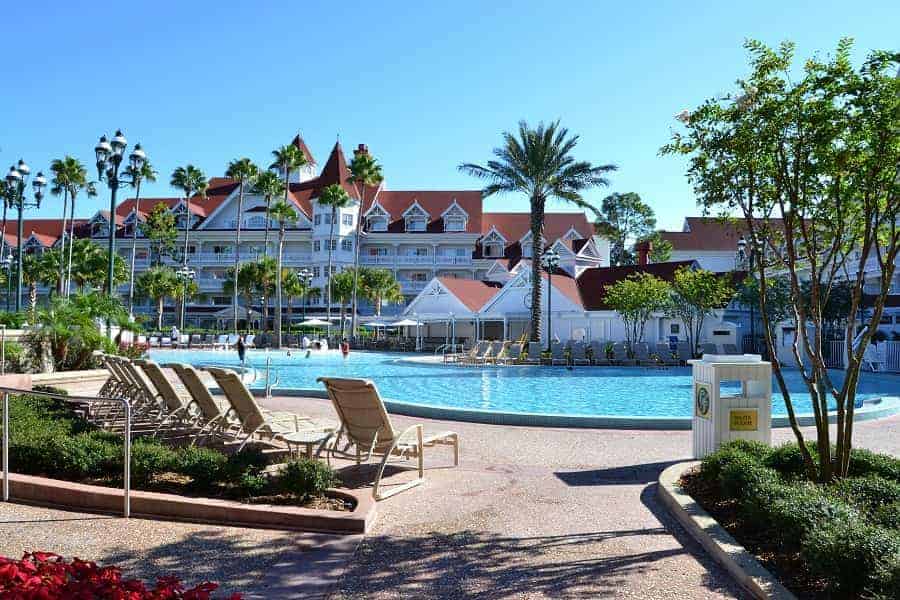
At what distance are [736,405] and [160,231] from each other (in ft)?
213

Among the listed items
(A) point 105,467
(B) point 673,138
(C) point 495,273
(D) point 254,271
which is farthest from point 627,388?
(D) point 254,271

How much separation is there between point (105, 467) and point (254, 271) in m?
52.3

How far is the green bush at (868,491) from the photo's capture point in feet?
16.9

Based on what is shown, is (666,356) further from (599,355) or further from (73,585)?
(73,585)

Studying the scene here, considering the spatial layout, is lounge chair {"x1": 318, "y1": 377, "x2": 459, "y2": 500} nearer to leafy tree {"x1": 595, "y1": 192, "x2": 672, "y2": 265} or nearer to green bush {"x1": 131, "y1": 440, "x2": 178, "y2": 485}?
green bush {"x1": 131, "y1": 440, "x2": 178, "y2": 485}

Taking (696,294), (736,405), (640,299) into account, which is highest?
(696,294)

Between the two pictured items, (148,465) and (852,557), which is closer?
(852,557)

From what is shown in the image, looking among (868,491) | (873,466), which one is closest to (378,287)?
(873,466)

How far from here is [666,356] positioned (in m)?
32.4

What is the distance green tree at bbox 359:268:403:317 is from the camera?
2311 inches

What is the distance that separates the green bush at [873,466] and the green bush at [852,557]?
229 centimetres

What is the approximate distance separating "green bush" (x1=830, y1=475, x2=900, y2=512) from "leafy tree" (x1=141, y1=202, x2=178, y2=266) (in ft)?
218

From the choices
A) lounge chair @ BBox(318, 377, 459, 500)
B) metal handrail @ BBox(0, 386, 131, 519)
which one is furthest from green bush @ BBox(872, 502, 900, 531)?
metal handrail @ BBox(0, 386, 131, 519)

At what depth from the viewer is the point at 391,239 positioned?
68250mm
